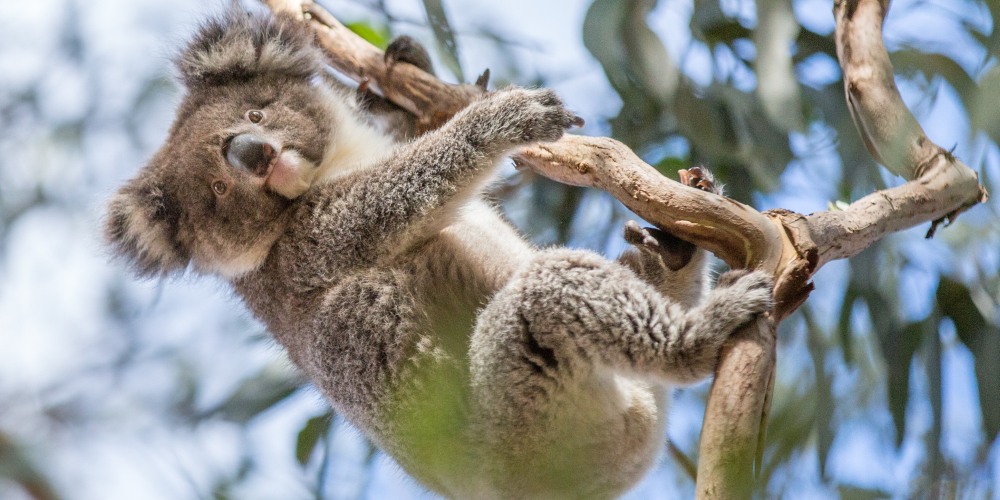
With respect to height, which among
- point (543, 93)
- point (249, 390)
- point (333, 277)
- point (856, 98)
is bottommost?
point (249, 390)

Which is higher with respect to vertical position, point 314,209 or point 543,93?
point 543,93

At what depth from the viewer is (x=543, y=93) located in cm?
253

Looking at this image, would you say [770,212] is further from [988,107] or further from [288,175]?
[288,175]

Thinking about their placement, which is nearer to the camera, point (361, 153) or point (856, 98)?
point (856, 98)

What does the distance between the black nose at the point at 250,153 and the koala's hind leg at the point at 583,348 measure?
3.09ft

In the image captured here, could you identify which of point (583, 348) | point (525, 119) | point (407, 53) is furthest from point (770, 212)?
point (407, 53)

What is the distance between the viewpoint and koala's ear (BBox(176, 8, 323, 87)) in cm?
320

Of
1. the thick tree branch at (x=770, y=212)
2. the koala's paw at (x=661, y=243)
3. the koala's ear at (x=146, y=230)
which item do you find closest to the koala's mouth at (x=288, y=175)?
the koala's ear at (x=146, y=230)

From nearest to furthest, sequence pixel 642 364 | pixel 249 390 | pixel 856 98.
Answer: pixel 642 364 → pixel 856 98 → pixel 249 390

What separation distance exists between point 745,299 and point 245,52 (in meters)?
2.07

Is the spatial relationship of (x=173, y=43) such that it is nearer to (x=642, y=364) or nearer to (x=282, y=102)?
(x=282, y=102)

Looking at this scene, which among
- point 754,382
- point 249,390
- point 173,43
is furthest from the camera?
point 173,43

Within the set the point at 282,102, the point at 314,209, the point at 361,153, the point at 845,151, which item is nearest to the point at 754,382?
the point at 845,151

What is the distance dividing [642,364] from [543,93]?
0.85m
